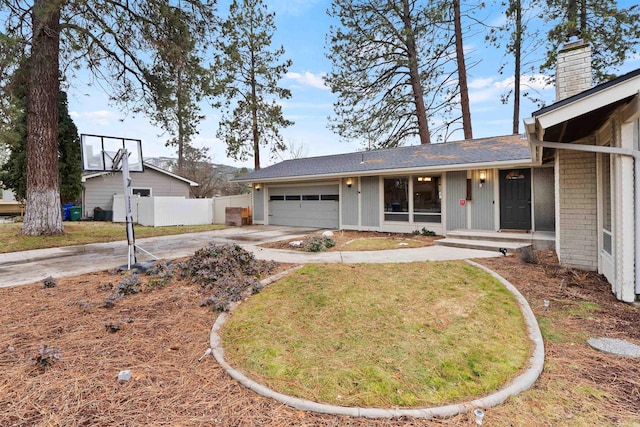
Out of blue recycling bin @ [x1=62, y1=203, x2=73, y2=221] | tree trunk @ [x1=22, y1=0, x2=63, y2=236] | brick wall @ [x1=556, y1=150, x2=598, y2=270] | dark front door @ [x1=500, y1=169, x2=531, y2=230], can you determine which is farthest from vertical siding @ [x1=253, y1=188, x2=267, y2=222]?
brick wall @ [x1=556, y1=150, x2=598, y2=270]

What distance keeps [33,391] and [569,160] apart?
7.45m

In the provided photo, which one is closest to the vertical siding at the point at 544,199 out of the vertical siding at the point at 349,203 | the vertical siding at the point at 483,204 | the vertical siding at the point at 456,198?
the vertical siding at the point at 483,204

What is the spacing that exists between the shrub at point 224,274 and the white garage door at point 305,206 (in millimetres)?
6743

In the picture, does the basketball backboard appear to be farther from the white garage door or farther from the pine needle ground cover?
the white garage door

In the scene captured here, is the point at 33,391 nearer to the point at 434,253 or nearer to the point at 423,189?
the point at 434,253

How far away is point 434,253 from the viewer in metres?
6.75

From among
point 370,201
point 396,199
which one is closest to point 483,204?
point 396,199

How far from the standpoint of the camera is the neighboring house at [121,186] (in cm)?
1644

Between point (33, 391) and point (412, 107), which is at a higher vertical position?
point (412, 107)

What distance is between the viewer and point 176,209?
579 inches

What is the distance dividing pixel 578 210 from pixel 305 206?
915 centimetres

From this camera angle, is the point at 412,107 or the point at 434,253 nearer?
the point at 434,253

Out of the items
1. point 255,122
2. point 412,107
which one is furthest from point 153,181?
point 412,107

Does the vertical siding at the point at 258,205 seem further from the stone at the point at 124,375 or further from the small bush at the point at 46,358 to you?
the stone at the point at 124,375
